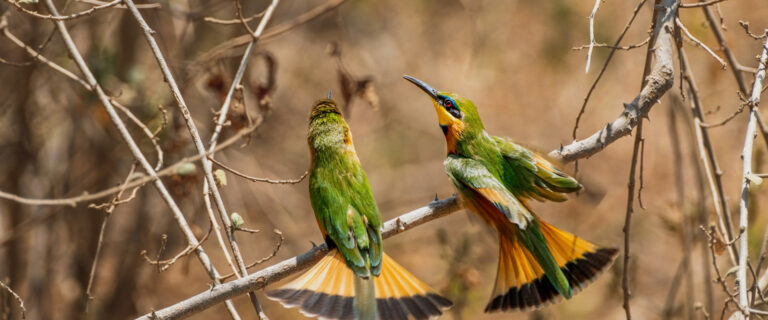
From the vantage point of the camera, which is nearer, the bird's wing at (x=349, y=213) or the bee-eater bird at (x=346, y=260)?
the bee-eater bird at (x=346, y=260)

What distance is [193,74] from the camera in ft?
13.9

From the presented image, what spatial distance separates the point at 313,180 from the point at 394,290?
61 cm

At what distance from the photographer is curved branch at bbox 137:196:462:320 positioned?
8.05ft

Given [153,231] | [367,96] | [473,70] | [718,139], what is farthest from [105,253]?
[718,139]

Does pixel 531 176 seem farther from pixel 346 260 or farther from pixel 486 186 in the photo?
pixel 346 260

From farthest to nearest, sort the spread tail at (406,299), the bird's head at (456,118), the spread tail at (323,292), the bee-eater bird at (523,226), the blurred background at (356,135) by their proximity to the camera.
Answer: the blurred background at (356,135) → the bird's head at (456,118) → the bee-eater bird at (523,226) → the spread tail at (406,299) → the spread tail at (323,292)

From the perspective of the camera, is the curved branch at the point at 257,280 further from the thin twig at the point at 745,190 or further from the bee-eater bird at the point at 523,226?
the thin twig at the point at 745,190

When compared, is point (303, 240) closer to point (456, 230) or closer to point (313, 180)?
point (456, 230)

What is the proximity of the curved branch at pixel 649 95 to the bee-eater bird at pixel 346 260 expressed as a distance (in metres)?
0.81

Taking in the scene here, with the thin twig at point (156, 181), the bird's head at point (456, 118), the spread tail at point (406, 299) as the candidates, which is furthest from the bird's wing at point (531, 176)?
the thin twig at point (156, 181)

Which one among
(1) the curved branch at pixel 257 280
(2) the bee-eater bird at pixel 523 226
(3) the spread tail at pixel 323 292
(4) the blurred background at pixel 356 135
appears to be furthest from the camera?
(4) the blurred background at pixel 356 135

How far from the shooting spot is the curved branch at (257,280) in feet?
8.05

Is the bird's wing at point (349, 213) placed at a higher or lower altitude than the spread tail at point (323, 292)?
higher

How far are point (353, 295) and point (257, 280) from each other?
0.59m
